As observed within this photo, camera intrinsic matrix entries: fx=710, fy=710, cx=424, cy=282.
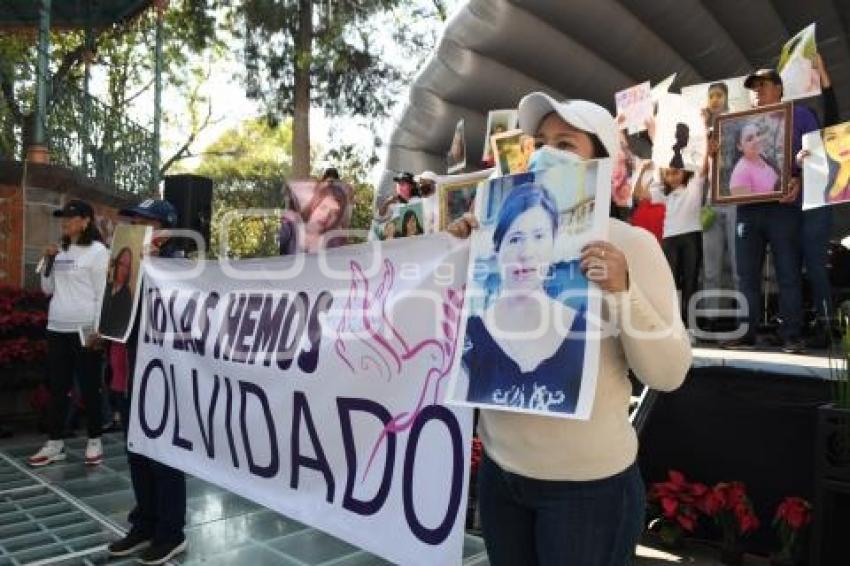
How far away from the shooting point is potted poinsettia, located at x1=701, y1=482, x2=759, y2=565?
3076mm

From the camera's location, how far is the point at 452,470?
199 centimetres

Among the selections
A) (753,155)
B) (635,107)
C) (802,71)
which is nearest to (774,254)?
(753,155)

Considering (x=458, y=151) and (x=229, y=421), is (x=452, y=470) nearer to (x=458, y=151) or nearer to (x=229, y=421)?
(x=229, y=421)

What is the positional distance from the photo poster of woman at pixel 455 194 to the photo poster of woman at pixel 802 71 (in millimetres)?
2160

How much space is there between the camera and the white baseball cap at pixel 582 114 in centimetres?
153

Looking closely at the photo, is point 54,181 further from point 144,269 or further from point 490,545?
point 490,545

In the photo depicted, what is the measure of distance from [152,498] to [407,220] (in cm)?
213

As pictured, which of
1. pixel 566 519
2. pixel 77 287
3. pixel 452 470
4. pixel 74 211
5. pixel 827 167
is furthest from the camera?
pixel 77 287

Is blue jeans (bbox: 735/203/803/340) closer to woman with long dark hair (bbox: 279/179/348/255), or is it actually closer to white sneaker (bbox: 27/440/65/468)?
woman with long dark hair (bbox: 279/179/348/255)

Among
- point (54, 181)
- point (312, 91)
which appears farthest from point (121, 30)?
point (312, 91)

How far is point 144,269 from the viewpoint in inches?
143

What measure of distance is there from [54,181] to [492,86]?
4.44 metres

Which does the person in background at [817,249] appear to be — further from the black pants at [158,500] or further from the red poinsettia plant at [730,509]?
the black pants at [158,500]

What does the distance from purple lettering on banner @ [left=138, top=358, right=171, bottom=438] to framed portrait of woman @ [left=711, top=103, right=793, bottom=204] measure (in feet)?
10.4
